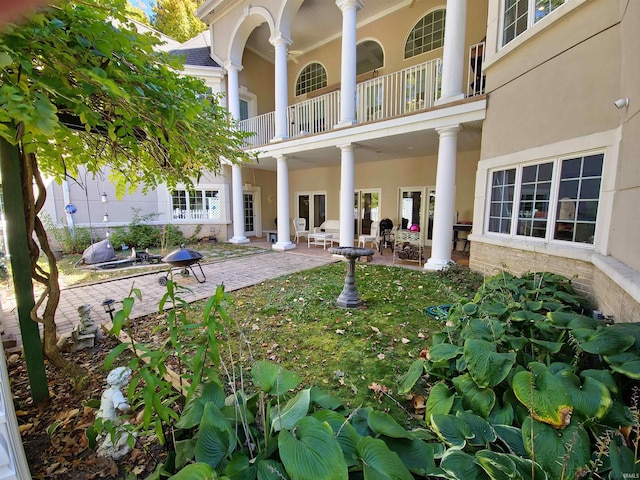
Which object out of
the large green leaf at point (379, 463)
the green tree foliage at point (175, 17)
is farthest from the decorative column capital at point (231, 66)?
the green tree foliage at point (175, 17)

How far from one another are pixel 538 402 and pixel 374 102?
25.4 ft

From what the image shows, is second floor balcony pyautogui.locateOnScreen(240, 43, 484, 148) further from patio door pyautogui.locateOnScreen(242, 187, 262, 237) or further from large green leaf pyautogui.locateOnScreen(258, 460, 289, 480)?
large green leaf pyautogui.locateOnScreen(258, 460, 289, 480)

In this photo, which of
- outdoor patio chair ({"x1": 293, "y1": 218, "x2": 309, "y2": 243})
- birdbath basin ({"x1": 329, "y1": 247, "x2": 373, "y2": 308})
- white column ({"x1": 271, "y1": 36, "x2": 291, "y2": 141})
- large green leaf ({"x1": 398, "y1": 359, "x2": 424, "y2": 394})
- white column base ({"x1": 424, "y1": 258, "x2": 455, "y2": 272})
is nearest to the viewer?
large green leaf ({"x1": 398, "y1": 359, "x2": 424, "y2": 394})

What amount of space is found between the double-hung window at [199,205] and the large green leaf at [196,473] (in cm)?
1177

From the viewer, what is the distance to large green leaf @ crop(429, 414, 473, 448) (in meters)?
1.41

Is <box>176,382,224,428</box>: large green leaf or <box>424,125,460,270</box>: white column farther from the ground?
<box>424,125,460,270</box>: white column

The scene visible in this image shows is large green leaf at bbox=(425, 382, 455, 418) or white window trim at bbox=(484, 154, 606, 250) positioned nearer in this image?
large green leaf at bbox=(425, 382, 455, 418)

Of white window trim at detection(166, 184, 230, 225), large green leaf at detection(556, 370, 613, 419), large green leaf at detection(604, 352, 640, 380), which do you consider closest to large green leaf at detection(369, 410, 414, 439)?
large green leaf at detection(556, 370, 613, 419)

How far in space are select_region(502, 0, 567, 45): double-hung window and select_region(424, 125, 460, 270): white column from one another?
1.72 metres

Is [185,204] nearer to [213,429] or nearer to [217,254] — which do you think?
[217,254]

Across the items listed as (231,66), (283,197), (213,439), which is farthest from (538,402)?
(231,66)

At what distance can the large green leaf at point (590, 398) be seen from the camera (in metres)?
1.39

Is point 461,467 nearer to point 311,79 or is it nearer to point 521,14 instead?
point 521,14

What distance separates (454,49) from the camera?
18.6 ft
